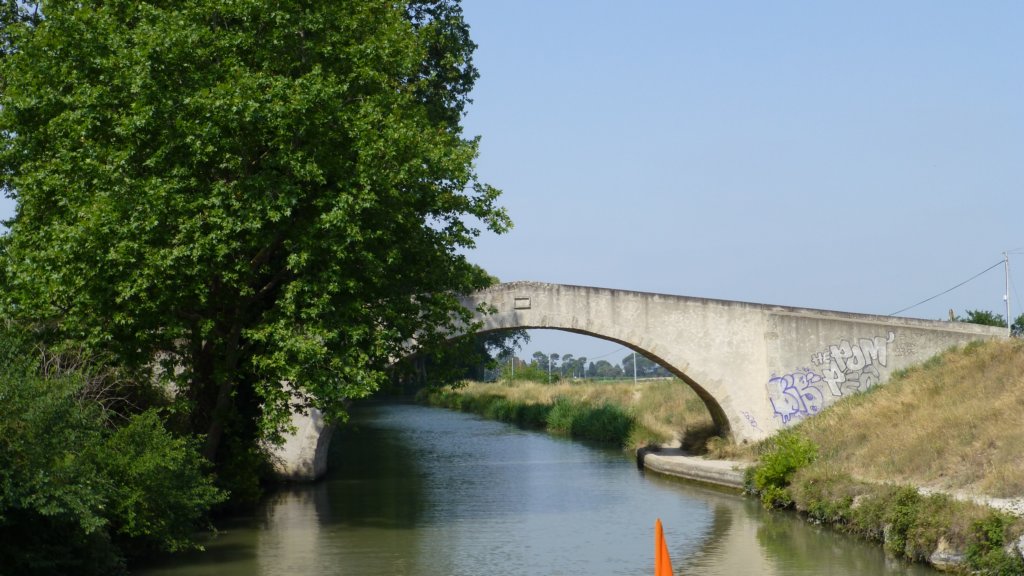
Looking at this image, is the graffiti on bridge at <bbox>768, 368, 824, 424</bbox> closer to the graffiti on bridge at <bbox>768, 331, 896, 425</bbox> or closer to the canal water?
the graffiti on bridge at <bbox>768, 331, 896, 425</bbox>

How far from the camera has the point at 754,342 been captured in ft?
79.5

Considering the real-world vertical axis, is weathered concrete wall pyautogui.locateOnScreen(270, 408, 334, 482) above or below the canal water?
above

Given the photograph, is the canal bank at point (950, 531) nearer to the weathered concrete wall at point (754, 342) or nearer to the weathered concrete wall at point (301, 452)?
the weathered concrete wall at point (754, 342)

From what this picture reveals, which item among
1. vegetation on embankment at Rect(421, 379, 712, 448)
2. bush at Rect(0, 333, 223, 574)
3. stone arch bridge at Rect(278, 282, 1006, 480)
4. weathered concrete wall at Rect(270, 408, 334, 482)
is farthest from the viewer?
vegetation on embankment at Rect(421, 379, 712, 448)

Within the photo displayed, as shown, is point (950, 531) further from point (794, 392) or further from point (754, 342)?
point (754, 342)

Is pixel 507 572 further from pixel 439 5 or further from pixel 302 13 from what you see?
pixel 439 5

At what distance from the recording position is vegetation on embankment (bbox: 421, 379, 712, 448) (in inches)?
1106

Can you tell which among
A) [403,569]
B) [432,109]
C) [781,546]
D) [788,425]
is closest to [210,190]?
[403,569]

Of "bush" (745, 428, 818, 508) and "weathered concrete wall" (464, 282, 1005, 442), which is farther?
"weathered concrete wall" (464, 282, 1005, 442)

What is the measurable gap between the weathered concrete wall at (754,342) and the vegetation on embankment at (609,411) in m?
1.57

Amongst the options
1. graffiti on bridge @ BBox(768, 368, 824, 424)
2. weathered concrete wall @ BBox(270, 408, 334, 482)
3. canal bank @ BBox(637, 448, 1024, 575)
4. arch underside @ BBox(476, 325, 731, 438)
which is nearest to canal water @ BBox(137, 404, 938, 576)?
canal bank @ BBox(637, 448, 1024, 575)

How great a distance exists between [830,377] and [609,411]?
1006 centimetres

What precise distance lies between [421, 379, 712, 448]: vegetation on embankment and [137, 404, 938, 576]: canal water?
1.65 metres

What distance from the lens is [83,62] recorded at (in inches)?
613
